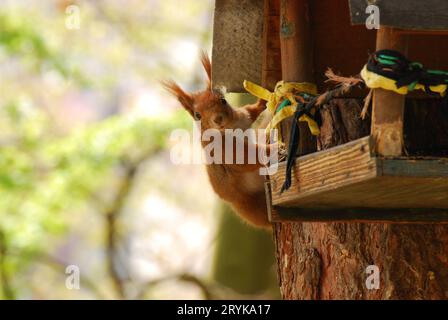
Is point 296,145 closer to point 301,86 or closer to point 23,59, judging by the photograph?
point 301,86

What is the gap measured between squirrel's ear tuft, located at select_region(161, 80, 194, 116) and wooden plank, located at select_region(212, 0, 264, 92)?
3.82ft

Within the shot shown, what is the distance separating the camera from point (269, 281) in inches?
308

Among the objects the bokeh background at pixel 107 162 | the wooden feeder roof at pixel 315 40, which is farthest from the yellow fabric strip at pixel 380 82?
the bokeh background at pixel 107 162

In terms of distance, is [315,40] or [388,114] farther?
[315,40]

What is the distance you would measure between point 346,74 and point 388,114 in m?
0.97

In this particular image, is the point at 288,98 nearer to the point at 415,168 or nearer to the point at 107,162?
the point at 415,168

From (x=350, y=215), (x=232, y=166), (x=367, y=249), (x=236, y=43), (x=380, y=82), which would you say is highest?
(x=236, y=43)

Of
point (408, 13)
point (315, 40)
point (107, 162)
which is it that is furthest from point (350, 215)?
point (107, 162)

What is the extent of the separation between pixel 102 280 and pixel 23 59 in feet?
16.5

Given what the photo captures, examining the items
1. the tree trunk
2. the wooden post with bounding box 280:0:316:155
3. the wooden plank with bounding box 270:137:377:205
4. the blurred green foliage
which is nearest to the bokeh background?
the blurred green foliage

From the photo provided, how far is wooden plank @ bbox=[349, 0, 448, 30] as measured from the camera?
2.33 m

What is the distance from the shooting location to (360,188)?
2.54m

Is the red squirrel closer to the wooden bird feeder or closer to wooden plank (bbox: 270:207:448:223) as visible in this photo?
the wooden bird feeder

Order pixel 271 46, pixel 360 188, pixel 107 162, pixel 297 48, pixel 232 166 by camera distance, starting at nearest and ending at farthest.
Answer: pixel 360 188
pixel 297 48
pixel 271 46
pixel 232 166
pixel 107 162
